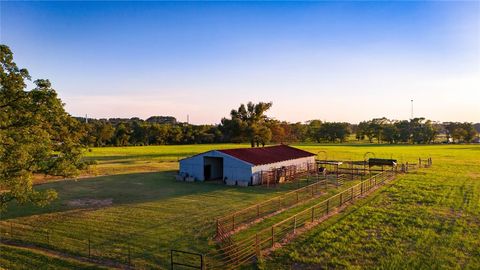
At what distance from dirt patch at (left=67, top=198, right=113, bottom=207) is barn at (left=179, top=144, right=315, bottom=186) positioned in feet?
40.2

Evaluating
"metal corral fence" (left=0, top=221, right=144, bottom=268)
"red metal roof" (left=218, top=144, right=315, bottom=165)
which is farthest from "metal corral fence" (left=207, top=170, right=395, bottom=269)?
"red metal roof" (left=218, top=144, right=315, bottom=165)

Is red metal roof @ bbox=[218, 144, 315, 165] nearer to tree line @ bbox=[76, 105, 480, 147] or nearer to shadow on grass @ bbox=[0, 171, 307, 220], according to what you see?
shadow on grass @ bbox=[0, 171, 307, 220]

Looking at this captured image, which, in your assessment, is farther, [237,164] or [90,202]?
[237,164]

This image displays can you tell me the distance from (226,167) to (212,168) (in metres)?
3.45

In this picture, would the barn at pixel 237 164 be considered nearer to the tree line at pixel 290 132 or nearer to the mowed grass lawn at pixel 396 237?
the mowed grass lawn at pixel 396 237

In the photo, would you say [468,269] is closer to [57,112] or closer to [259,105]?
[57,112]

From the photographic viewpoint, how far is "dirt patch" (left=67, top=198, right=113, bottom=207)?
2611 centimetres

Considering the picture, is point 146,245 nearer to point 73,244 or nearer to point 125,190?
point 73,244

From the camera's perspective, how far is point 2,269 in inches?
551

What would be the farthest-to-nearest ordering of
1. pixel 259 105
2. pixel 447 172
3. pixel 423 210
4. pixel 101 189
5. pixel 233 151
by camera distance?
pixel 259 105
pixel 447 172
pixel 233 151
pixel 101 189
pixel 423 210

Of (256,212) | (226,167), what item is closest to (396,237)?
(256,212)

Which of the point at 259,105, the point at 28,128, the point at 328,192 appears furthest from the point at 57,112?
the point at 259,105

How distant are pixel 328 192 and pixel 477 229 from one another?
1240 centimetres

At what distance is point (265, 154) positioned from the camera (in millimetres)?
42719
